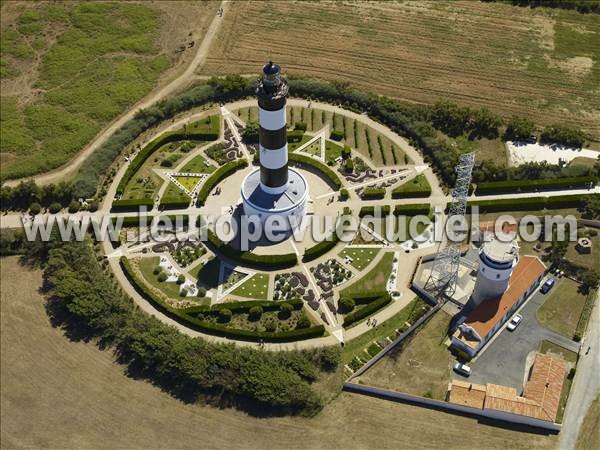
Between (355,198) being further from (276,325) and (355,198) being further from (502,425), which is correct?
(502,425)

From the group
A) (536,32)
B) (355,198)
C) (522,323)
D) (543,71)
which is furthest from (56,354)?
(536,32)

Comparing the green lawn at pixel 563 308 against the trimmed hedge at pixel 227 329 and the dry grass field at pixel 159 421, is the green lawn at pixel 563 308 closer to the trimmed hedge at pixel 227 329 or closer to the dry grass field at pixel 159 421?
the dry grass field at pixel 159 421

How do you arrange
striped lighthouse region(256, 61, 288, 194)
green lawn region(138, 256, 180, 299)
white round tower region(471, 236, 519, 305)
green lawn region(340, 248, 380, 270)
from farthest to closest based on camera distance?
1. green lawn region(340, 248, 380, 270)
2. green lawn region(138, 256, 180, 299)
3. striped lighthouse region(256, 61, 288, 194)
4. white round tower region(471, 236, 519, 305)

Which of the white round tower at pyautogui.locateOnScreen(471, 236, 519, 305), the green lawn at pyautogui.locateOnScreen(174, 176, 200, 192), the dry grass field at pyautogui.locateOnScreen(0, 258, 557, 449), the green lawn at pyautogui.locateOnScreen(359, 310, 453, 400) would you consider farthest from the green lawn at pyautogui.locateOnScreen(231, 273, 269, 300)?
the white round tower at pyautogui.locateOnScreen(471, 236, 519, 305)

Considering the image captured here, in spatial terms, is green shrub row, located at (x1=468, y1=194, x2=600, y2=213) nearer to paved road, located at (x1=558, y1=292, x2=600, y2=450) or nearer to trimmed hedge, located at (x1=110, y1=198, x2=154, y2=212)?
paved road, located at (x1=558, y1=292, x2=600, y2=450)

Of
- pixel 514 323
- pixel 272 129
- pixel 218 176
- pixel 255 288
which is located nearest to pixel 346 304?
pixel 255 288

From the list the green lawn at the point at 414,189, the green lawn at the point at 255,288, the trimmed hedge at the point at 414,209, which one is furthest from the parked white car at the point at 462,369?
the green lawn at the point at 414,189
